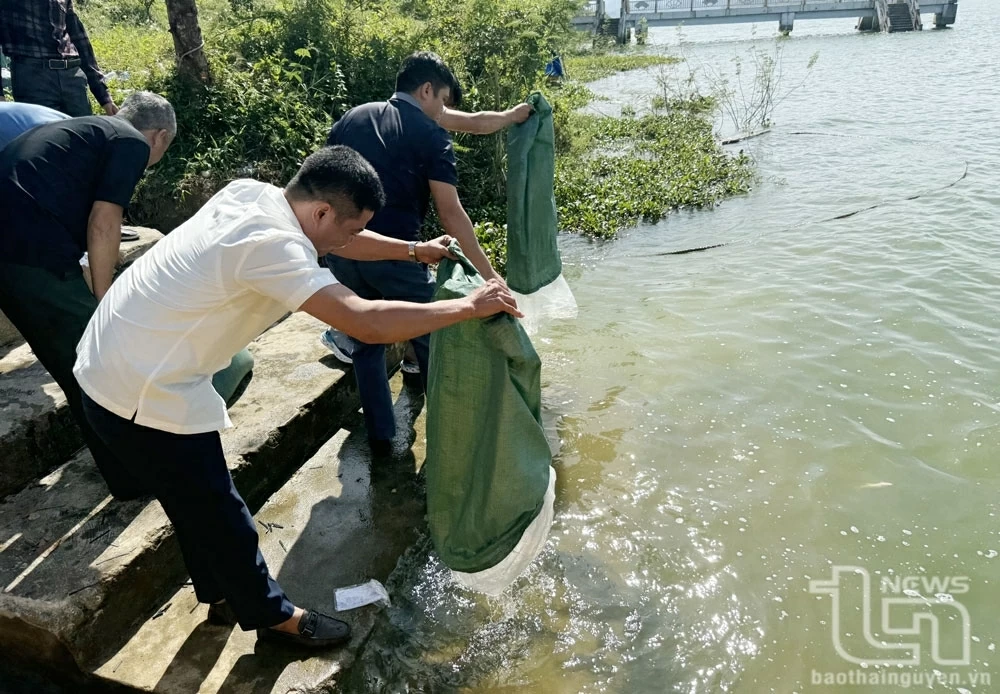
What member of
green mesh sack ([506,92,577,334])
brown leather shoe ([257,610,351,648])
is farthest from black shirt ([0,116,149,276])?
green mesh sack ([506,92,577,334])

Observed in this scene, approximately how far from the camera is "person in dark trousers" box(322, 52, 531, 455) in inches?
128

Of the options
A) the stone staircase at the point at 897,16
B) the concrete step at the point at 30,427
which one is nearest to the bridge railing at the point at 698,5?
the stone staircase at the point at 897,16

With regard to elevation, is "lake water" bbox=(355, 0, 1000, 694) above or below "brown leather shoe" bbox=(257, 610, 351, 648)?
below

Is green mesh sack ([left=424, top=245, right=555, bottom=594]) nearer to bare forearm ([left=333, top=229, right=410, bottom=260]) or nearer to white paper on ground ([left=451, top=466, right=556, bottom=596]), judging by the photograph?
white paper on ground ([left=451, top=466, right=556, bottom=596])

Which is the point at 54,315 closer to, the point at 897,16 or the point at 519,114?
the point at 519,114

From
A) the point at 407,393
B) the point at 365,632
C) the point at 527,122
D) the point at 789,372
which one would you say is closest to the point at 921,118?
the point at 789,372

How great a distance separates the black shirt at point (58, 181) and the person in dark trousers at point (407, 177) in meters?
1.05

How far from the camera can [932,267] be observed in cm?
615

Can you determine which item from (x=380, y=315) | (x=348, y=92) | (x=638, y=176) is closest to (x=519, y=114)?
(x=380, y=315)

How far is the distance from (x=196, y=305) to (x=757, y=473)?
9.71ft

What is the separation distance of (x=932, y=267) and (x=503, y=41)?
17.6ft

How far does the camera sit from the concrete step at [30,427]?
2939mm

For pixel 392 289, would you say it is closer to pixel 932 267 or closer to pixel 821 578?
pixel 821 578

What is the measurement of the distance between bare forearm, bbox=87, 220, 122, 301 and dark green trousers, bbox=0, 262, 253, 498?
10 centimetres
